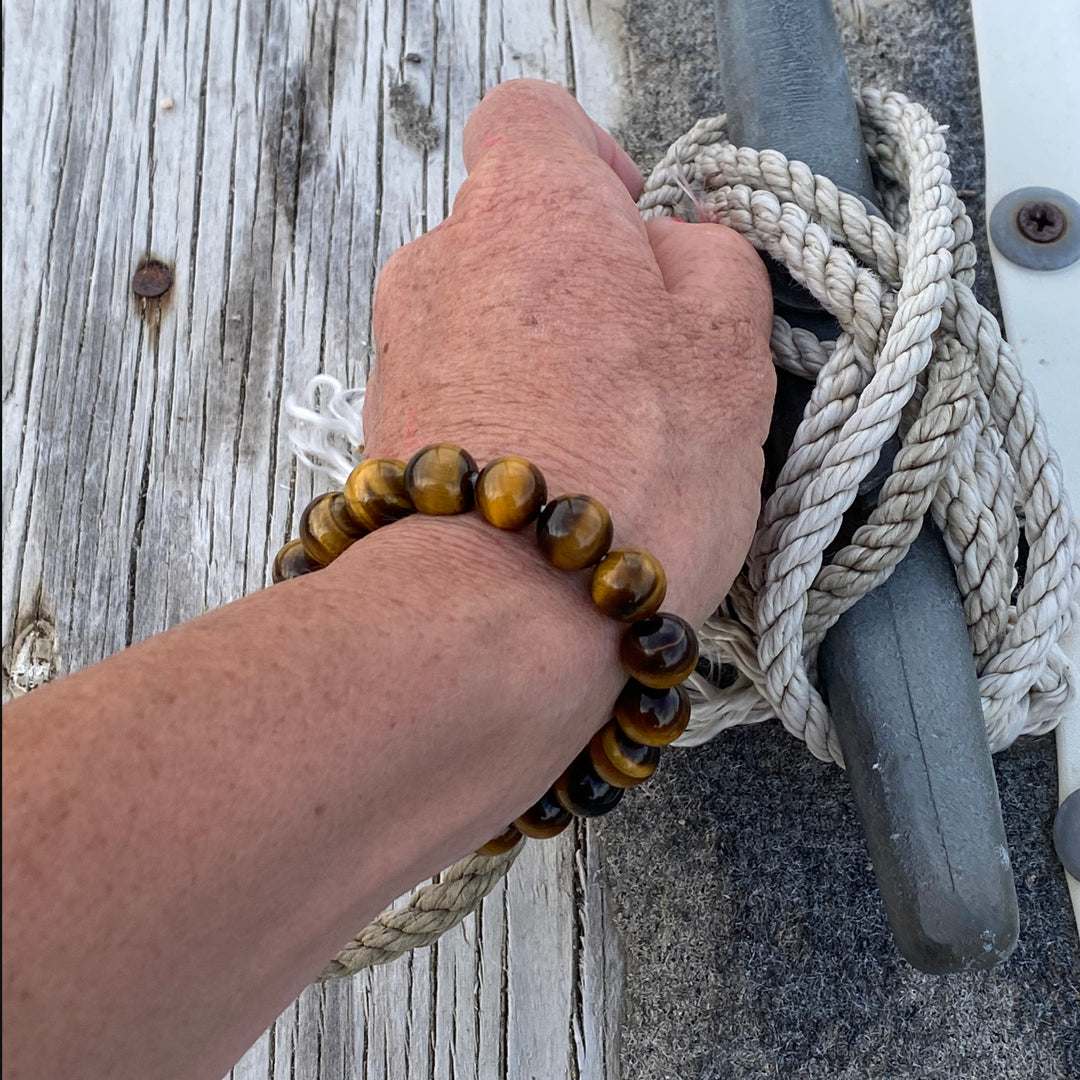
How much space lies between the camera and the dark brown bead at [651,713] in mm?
652

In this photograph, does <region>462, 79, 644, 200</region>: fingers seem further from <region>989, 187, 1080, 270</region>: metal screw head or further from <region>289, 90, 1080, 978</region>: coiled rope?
<region>989, 187, 1080, 270</region>: metal screw head

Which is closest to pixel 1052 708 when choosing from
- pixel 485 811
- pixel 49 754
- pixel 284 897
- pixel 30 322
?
pixel 485 811

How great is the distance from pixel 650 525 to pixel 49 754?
16.3 inches

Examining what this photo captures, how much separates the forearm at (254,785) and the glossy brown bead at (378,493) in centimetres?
5

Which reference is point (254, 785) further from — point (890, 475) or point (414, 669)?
point (890, 475)

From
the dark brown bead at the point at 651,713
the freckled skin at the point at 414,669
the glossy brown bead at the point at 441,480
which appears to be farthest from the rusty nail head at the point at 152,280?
the dark brown bead at the point at 651,713

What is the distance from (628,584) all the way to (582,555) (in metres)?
0.03

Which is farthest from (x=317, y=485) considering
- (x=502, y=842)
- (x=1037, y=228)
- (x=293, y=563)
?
(x=1037, y=228)

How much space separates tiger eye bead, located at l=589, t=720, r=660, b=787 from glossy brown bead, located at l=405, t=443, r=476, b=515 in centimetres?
17

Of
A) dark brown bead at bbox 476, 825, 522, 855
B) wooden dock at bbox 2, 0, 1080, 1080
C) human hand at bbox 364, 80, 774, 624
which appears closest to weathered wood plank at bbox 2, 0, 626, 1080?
wooden dock at bbox 2, 0, 1080, 1080

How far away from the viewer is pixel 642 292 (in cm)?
76

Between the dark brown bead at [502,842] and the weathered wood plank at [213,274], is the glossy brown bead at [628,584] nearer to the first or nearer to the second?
the dark brown bead at [502,842]

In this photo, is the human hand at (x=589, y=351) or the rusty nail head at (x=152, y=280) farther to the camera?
the rusty nail head at (x=152, y=280)

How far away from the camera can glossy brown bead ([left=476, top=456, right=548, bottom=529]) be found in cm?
61
